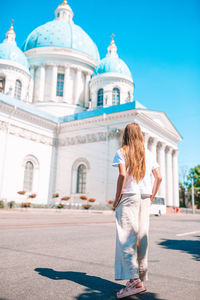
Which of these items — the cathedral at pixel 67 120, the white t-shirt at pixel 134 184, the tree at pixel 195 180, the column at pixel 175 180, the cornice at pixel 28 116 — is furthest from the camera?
the tree at pixel 195 180

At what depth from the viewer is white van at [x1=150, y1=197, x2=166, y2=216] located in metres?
26.5

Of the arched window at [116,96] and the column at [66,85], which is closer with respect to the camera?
the arched window at [116,96]

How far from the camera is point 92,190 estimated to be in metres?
29.7

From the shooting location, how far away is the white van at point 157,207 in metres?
26.5

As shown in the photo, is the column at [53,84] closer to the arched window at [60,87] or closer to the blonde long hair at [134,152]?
the arched window at [60,87]

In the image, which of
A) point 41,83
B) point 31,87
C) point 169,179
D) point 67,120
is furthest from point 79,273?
point 31,87

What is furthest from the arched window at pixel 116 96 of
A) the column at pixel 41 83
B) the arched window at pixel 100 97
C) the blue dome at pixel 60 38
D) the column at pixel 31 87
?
the column at pixel 31 87

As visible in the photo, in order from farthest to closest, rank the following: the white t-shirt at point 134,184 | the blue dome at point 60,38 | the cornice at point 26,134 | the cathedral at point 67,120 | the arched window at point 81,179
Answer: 1. the blue dome at point 60,38
2. the arched window at point 81,179
3. the cathedral at point 67,120
4. the cornice at point 26,134
5. the white t-shirt at point 134,184

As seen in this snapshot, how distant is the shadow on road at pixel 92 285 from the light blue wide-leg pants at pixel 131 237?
193 mm

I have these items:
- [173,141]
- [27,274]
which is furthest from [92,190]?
[27,274]

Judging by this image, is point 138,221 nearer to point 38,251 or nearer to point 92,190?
point 38,251

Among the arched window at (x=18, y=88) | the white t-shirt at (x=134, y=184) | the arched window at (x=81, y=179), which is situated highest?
the arched window at (x=18, y=88)

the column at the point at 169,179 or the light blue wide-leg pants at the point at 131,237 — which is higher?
the column at the point at 169,179

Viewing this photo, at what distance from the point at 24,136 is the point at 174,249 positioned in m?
26.3
